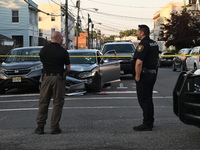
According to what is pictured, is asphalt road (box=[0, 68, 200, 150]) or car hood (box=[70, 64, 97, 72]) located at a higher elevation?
car hood (box=[70, 64, 97, 72])

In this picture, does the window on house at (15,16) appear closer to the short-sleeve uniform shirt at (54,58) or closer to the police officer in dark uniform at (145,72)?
the short-sleeve uniform shirt at (54,58)

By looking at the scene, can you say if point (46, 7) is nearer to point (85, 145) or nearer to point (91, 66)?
point (91, 66)

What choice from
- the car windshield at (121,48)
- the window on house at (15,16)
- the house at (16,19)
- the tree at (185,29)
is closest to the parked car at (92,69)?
the car windshield at (121,48)

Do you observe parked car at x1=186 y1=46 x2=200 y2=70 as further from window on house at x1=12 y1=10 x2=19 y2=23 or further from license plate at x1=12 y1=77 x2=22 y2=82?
window on house at x1=12 y1=10 x2=19 y2=23

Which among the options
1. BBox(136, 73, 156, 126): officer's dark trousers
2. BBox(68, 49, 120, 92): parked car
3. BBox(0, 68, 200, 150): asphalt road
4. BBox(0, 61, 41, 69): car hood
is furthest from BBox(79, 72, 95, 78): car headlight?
BBox(136, 73, 156, 126): officer's dark trousers

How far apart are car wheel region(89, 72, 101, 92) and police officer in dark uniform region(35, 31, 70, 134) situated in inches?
249

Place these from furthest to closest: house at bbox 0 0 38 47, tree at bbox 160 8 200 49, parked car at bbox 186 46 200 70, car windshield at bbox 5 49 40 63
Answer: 1. tree at bbox 160 8 200 49
2. house at bbox 0 0 38 47
3. parked car at bbox 186 46 200 70
4. car windshield at bbox 5 49 40 63

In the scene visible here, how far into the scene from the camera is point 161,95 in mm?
13078

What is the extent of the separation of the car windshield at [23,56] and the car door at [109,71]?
258 centimetres

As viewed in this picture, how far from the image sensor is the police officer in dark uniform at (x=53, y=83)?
7016 millimetres

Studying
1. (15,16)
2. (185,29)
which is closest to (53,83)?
(15,16)

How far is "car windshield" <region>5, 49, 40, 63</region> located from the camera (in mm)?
14955

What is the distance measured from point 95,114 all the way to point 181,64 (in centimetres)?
1915

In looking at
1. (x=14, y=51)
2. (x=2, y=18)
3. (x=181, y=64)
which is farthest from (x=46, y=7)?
(x=14, y=51)
